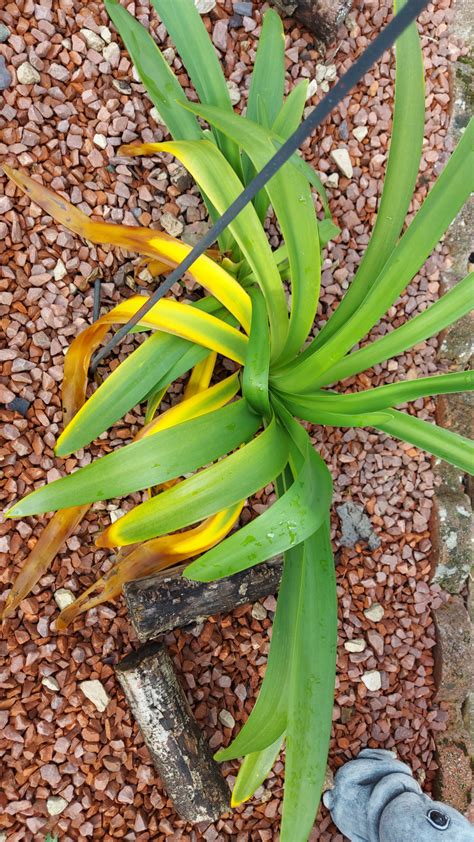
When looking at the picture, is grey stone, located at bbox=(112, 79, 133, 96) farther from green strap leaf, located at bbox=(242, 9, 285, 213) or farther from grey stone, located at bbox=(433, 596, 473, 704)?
grey stone, located at bbox=(433, 596, 473, 704)

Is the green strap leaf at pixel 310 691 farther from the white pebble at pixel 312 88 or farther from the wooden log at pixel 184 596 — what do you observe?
the white pebble at pixel 312 88

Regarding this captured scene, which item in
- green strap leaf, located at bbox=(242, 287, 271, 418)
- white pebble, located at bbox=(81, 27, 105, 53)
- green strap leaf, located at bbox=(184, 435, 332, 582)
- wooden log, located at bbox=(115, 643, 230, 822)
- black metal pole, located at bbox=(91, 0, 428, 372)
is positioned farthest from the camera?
white pebble, located at bbox=(81, 27, 105, 53)

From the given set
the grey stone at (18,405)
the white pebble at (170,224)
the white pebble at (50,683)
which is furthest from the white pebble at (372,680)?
the white pebble at (170,224)

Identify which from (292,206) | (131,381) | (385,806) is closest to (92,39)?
(292,206)

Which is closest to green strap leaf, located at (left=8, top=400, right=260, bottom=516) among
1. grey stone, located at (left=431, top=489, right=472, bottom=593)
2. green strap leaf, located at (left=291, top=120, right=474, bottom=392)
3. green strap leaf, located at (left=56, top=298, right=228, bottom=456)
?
green strap leaf, located at (left=56, top=298, right=228, bottom=456)

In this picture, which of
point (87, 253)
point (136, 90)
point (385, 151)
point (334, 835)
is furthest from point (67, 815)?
point (385, 151)

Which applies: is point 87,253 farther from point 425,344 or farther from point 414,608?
point 414,608
